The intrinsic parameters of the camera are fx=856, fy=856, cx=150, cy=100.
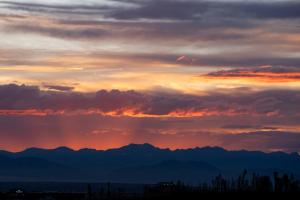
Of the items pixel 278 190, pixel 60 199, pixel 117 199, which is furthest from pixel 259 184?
pixel 60 199

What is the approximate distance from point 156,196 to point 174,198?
3.49 m

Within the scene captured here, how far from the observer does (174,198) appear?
9894 centimetres

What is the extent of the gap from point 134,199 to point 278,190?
1856 cm

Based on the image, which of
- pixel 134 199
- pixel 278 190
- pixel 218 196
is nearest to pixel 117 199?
pixel 134 199

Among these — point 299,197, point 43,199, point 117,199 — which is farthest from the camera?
point 43,199

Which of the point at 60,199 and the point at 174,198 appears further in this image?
the point at 60,199

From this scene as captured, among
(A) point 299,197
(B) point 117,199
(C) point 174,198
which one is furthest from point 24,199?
(A) point 299,197

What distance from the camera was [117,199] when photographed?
338 feet

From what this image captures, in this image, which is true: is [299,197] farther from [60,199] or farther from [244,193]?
[60,199]

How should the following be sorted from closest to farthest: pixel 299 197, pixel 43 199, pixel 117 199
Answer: pixel 299 197, pixel 117 199, pixel 43 199

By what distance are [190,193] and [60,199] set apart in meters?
26.4

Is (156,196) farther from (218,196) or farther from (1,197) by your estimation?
(1,197)

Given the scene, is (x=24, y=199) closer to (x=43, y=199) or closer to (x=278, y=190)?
(x=43, y=199)

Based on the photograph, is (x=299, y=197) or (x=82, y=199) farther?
(x=82, y=199)
